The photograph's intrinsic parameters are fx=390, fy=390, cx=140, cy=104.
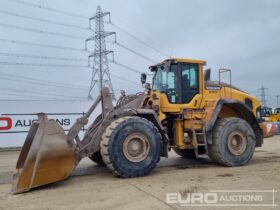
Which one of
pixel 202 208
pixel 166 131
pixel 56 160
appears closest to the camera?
pixel 202 208

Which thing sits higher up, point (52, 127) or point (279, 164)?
point (52, 127)

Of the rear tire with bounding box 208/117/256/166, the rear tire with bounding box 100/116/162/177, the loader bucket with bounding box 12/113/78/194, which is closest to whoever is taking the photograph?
the loader bucket with bounding box 12/113/78/194

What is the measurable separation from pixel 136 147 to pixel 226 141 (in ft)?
8.35

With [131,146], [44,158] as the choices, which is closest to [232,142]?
[131,146]

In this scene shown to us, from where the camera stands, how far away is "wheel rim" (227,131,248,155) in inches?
389

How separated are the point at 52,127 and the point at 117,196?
2.13m

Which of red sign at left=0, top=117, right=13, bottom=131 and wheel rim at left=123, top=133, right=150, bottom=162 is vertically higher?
red sign at left=0, top=117, right=13, bottom=131

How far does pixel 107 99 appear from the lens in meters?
9.12

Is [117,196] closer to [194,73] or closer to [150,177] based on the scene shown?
[150,177]

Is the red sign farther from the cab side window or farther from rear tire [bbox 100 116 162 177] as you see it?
rear tire [bbox 100 116 162 177]

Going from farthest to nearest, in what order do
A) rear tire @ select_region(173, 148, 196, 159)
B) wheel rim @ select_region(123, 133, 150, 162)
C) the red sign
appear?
the red sign → rear tire @ select_region(173, 148, 196, 159) → wheel rim @ select_region(123, 133, 150, 162)

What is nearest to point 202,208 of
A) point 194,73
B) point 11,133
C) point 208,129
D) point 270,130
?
point 208,129

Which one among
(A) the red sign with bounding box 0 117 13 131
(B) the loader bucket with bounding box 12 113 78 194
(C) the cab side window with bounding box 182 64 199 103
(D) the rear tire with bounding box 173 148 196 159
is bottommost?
(D) the rear tire with bounding box 173 148 196 159

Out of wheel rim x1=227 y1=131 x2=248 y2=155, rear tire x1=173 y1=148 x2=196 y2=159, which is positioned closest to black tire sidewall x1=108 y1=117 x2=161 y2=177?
wheel rim x1=227 y1=131 x2=248 y2=155
